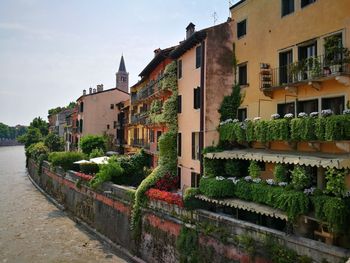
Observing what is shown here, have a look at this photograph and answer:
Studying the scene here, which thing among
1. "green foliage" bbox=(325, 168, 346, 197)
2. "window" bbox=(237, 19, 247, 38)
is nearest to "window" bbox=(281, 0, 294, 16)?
"window" bbox=(237, 19, 247, 38)

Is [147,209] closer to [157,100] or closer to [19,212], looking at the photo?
[157,100]

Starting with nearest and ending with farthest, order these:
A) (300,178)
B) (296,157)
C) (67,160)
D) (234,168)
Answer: (300,178), (296,157), (234,168), (67,160)

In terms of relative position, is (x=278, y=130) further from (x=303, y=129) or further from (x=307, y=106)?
(x=307, y=106)

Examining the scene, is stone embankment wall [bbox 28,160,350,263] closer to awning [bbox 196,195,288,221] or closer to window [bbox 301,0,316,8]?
awning [bbox 196,195,288,221]

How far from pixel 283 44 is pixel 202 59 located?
5.92 meters

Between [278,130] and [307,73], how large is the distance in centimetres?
306

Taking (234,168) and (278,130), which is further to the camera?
(234,168)

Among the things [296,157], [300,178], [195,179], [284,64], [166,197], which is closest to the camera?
[300,178]

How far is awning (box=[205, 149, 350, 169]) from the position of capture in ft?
45.4

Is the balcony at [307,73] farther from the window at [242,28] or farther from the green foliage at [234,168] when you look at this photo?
the green foliage at [234,168]

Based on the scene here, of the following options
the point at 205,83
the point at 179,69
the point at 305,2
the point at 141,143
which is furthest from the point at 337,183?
the point at 141,143

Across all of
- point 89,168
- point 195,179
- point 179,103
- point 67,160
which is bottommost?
point 89,168

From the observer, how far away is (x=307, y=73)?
676 inches

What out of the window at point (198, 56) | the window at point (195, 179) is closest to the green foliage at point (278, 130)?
the window at point (195, 179)
